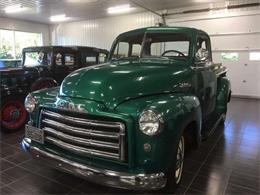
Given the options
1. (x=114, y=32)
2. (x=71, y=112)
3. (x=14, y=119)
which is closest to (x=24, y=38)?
(x=114, y=32)

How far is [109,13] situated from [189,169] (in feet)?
29.3

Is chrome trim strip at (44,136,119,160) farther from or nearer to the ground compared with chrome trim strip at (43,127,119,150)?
nearer to the ground

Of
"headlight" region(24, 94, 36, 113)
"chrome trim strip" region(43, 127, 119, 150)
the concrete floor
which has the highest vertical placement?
"headlight" region(24, 94, 36, 113)

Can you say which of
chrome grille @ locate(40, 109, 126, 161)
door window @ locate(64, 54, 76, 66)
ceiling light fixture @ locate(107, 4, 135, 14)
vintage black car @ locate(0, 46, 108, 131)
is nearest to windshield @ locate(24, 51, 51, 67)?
vintage black car @ locate(0, 46, 108, 131)

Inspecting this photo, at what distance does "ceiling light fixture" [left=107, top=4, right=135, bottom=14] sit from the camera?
882cm

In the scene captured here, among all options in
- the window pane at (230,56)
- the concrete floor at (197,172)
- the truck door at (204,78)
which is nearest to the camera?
the concrete floor at (197,172)

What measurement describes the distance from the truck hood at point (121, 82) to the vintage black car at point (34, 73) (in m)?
1.95

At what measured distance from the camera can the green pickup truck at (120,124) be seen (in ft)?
5.55

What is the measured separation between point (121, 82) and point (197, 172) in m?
1.49

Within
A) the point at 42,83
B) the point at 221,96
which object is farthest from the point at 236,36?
the point at 42,83

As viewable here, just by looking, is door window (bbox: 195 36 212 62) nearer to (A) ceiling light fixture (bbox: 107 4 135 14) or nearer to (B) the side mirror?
(B) the side mirror

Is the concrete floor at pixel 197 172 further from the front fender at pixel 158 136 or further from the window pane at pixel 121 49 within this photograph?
the window pane at pixel 121 49

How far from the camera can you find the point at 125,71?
87.6 inches

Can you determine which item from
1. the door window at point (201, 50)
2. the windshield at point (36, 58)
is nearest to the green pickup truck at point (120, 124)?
the door window at point (201, 50)
